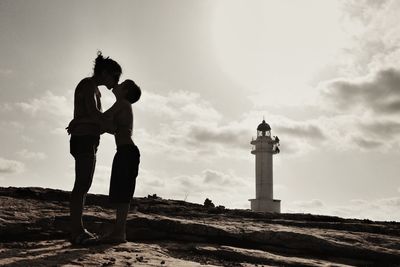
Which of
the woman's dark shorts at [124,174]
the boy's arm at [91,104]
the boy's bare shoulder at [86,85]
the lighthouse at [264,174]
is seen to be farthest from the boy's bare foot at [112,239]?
the lighthouse at [264,174]

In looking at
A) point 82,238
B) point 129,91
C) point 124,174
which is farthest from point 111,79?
point 82,238

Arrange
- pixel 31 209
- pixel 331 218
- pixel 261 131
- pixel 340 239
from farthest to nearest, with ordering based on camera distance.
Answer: pixel 261 131 → pixel 331 218 → pixel 31 209 → pixel 340 239

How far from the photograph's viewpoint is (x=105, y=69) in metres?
6.41

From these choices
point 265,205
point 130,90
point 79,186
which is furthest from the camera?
point 265,205

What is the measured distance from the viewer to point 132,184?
258 inches

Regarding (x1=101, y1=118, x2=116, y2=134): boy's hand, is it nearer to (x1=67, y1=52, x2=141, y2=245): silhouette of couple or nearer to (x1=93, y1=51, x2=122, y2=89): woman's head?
(x1=67, y1=52, x2=141, y2=245): silhouette of couple

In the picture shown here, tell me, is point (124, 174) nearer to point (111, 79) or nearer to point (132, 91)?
point (132, 91)

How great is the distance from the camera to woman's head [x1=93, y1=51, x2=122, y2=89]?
6395mm

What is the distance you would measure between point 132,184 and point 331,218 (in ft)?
21.0

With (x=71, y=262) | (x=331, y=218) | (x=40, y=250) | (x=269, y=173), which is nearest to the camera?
(x=71, y=262)

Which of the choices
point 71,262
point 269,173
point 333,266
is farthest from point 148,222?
point 269,173

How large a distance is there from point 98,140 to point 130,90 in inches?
38.6

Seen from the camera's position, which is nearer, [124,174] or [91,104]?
[91,104]

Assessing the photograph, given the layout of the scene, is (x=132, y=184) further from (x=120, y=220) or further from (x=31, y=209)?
(x=31, y=209)
